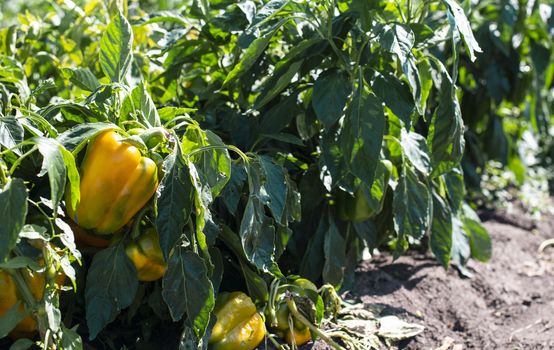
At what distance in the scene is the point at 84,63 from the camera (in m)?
2.94

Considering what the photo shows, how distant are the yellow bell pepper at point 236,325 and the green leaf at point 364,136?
0.47 meters

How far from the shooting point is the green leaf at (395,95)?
2.23m

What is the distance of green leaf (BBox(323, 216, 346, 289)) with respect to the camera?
8.52 ft

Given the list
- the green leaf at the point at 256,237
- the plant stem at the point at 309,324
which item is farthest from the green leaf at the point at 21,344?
the plant stem at the point at 309,324

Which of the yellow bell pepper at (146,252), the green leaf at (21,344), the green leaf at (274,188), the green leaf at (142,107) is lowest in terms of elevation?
the green leaf at (21,344)

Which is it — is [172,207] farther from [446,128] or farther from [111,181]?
[446,128]

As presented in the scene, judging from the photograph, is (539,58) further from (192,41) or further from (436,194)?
(192,41)

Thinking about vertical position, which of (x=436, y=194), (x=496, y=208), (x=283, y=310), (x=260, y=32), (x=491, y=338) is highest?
(x=260, y=32)

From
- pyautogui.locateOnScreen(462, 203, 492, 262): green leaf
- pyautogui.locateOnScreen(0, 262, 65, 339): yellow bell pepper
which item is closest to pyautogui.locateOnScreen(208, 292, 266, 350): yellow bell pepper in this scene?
pyautogui.locateOnScreen(0, 262, 65, 339): yellow bell pepper

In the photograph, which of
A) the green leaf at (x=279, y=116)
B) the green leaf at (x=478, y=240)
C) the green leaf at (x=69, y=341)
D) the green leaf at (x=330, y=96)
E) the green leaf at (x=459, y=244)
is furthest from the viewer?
the green leaf at (x=478, y=240)

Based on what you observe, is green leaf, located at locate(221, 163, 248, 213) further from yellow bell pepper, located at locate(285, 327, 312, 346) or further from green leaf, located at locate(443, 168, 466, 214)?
green leaf, located at locate(443, 168, 466, 214)

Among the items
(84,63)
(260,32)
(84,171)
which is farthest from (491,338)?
(84,63)

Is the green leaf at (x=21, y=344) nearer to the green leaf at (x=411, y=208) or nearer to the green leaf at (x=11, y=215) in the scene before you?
the green leaf at (x=11, y=215)

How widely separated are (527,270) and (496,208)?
0.74 m
